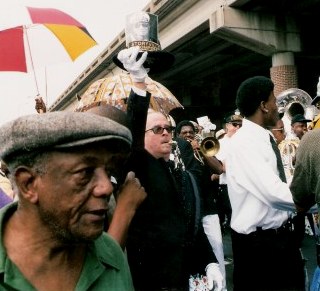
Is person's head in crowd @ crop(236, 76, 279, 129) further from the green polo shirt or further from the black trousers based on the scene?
the green polo shirt

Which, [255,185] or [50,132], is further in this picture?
[255,185]

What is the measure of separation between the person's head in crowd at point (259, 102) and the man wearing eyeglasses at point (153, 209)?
0.85 m

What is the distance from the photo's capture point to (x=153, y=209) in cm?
296

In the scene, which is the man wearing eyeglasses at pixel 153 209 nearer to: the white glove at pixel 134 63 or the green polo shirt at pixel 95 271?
the white glove at pixel 134 63

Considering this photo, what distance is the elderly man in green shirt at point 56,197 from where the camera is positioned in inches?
55.8

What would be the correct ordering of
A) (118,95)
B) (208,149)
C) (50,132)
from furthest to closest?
(208,149) → (118,95) → (50,132)

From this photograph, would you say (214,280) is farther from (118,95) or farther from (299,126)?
(299,126)

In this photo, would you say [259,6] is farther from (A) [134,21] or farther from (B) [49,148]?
(B) [49,148]

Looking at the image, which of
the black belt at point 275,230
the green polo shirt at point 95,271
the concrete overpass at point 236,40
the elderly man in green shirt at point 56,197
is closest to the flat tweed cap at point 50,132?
the elderly man in green shirt at point 56,197

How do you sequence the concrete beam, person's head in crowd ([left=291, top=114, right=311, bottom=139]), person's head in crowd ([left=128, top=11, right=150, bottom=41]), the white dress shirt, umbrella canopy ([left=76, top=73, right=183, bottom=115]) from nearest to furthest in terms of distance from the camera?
1. the white dress shirt
2. umbrella canopy ([left=76, top=73, right=183, bottom=115])
3. person's head in crowd ([left=128, top=11, right=150, bottom=41])
4. person's head in crowd ([left=291, top=114, right=311, bottom=139])
5. the concrete beam

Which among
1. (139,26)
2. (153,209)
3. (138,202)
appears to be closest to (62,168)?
(138,202)

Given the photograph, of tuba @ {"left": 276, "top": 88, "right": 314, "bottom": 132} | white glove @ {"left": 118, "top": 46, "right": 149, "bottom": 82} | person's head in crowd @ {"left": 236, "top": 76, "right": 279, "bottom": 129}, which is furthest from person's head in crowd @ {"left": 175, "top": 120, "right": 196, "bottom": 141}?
white glove @ {"left": 118, "top": 46, "right": 149, "bottom": 82}

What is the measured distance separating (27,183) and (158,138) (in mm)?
1721

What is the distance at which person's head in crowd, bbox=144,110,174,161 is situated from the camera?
3145 mm
